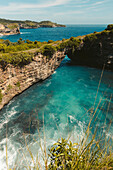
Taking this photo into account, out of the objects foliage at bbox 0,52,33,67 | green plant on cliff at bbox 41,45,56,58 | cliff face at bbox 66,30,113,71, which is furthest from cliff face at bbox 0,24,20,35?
foliage at bbox 0,52,33,67

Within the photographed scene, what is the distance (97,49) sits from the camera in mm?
40625

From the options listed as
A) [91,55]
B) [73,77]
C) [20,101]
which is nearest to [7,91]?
[20,101]

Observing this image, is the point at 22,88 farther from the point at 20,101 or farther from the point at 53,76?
the point at 53,76

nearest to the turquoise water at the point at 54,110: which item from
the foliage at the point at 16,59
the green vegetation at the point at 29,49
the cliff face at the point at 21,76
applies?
the cliff face at the point at 21,76

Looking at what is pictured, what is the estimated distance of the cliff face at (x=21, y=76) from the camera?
2111 cm

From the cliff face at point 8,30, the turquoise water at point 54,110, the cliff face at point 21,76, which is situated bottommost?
the turquoise water at point 54,110

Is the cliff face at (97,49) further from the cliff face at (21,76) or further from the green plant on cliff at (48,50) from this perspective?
the cliff face at (21,76)

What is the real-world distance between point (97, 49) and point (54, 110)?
31.7 metres

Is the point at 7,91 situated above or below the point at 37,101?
above

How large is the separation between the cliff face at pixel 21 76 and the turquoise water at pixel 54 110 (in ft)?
5.19

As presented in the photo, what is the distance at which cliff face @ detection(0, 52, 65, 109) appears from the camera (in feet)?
69.3

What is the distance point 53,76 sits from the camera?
35.4m

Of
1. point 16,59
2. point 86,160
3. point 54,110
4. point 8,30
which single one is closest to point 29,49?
point 16,59

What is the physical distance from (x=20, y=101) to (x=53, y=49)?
18.0m
